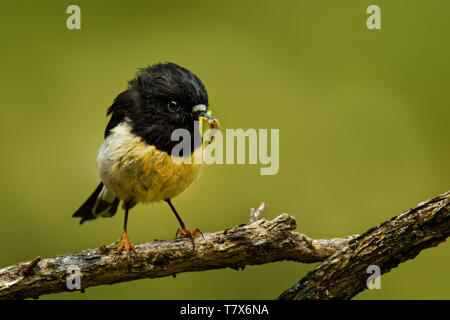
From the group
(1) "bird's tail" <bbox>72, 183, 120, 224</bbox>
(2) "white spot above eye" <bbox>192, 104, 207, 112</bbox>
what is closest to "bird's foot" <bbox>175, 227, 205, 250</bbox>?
(2) "white spot above eye" <bbox>192, 104, 207, 112</bbox>

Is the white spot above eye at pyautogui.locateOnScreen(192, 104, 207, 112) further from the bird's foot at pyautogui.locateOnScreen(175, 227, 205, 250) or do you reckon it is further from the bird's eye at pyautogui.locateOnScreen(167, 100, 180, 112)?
the bird's foot at pyautogui.locateOnScreen(175, 227, 205, 250)

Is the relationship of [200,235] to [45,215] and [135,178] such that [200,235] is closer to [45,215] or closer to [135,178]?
[135,178]

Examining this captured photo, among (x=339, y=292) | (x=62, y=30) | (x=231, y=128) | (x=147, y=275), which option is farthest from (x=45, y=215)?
(x=339, y=292)

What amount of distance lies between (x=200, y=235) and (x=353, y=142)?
4.52 metres

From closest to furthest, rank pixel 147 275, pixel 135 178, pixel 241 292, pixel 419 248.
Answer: pixel 419 248 < pixel 147 275 < pixel 135 178 < pixel 241 292

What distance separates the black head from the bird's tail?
1.15 meters

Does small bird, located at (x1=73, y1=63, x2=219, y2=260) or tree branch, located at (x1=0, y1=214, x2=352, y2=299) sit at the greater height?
small bird, located at (x1=73, y1=63, x2=219, y2=260)

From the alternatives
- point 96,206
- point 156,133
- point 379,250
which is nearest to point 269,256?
point 379,250

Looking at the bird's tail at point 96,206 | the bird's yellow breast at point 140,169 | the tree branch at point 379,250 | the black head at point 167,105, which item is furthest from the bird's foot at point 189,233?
the bird's tail at point 96,206

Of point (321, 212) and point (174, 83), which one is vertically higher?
point (174, 83)

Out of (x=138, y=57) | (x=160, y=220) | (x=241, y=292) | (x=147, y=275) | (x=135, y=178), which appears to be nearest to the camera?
(x=147, y=275)

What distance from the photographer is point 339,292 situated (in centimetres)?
315

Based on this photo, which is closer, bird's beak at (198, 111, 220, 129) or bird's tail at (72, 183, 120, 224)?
bird's beak at (198, 111, 220, 129)

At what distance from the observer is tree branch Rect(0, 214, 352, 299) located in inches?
129
